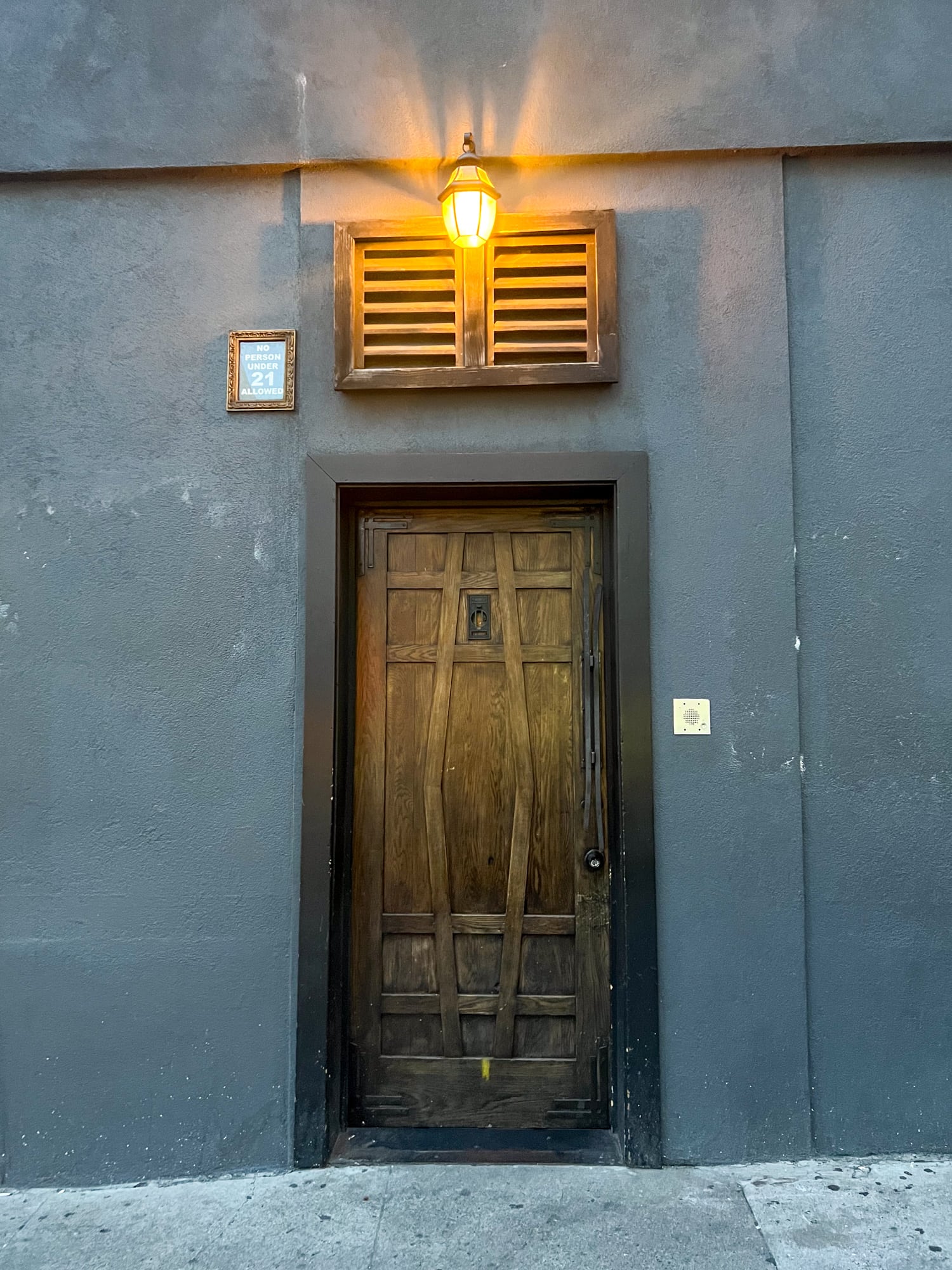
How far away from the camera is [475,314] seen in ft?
12.1

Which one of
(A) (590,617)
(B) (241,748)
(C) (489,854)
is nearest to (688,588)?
(A) (590,617)

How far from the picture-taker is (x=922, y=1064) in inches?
136

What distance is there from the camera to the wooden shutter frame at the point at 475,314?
3.62 metres

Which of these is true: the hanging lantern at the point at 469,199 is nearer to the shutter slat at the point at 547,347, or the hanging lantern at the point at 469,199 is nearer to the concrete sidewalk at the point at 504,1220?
the shutter slat at the point at 547,347

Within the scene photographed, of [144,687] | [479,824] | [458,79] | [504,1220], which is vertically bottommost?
[504,1220]

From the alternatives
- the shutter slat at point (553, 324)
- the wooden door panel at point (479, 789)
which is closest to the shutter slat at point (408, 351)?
the shutter slat at point (553, 324)

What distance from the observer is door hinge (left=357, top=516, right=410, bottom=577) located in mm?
3820

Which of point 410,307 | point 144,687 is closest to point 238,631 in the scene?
point 144,687

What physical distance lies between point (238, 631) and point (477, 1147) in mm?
2268

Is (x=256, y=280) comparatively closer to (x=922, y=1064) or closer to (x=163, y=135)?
(x=163, y=135)

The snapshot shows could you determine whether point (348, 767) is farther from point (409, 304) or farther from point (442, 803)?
point (409, 304)

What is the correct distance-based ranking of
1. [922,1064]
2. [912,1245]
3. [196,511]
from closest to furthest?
[912,1245] < [922,1064] < [196,511]

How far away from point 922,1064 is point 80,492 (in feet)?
13.3

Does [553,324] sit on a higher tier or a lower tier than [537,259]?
lower
